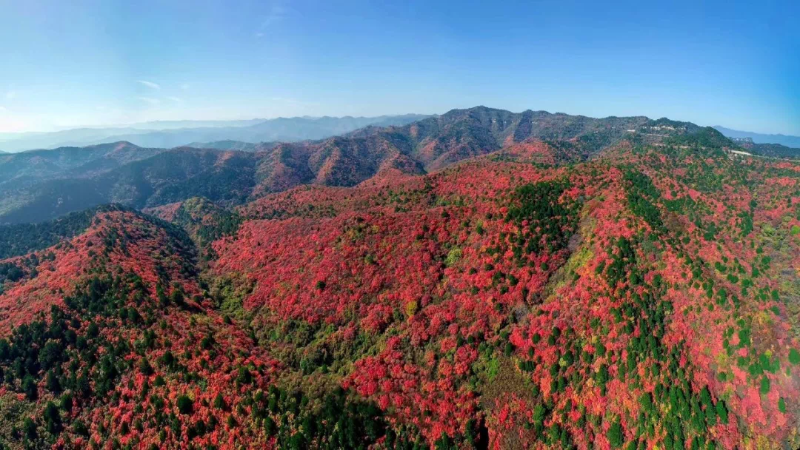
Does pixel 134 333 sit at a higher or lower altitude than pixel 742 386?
lower

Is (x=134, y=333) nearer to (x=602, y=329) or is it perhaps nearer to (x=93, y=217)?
(x=602, y=329)

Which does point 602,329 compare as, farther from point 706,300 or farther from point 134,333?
point 134,333

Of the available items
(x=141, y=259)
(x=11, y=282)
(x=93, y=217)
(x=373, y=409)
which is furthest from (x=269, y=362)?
(x=93, y=217)

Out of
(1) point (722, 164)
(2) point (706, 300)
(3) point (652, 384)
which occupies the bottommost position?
(3) point (652, 384)

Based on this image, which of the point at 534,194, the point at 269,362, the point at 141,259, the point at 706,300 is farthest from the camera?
the point at 141,259

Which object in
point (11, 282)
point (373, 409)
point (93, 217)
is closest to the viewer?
point (373, 409)

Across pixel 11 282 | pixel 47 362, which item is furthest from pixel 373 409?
pixel 11 282

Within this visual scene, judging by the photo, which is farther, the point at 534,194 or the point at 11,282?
the point at 11,282

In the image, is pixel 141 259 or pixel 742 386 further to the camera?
pixel 141 259

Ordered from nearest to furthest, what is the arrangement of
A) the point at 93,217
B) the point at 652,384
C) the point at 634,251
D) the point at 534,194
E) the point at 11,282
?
the point at 652,384
the point at 634,251
the point at 534,194
the point at 11,282
the point at 93,217
